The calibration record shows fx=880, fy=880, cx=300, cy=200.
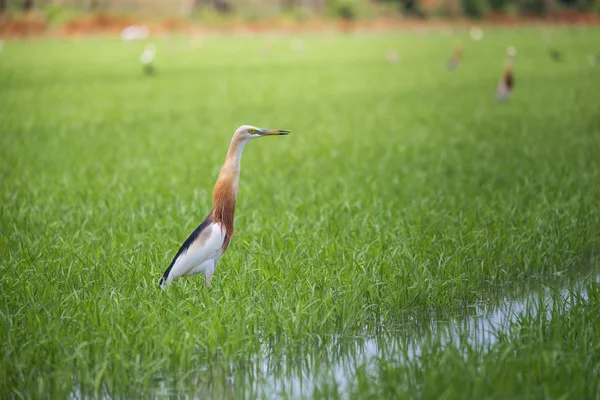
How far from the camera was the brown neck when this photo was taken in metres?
5.64

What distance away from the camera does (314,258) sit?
657 centimetres

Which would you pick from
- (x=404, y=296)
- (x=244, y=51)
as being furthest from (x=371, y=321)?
(x=244, y=51)

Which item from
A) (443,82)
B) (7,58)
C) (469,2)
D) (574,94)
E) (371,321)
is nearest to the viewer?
(371,321)

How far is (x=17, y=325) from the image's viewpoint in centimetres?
543

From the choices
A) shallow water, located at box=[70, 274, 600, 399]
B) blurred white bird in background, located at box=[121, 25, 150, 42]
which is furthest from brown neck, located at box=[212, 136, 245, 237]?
blurred white bird in background, located at box=[121, 25, 150, 42]

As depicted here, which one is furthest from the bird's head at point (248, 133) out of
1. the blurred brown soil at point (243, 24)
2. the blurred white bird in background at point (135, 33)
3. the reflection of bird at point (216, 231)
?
the blurred white bird in background at point (135, 33)

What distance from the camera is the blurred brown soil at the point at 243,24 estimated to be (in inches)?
1697

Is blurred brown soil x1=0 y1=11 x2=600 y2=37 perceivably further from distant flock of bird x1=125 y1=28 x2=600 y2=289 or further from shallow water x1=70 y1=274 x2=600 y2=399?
distant flock of bird x1=125 y1=28 x2=600 y2=289

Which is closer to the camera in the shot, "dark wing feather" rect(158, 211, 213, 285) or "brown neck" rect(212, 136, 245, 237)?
"dark wing feather" rect(158, 211, 213, 285)

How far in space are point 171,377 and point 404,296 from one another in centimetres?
181

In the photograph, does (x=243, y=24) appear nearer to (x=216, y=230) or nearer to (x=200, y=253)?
(x=216, y=230)

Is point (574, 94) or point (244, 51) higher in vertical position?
point (244, 51)

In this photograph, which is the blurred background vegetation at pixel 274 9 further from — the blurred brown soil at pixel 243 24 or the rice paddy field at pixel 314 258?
the rice paddy field at pixel 314 258

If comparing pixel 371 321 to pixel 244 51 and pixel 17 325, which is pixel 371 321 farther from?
pixel 244 51
